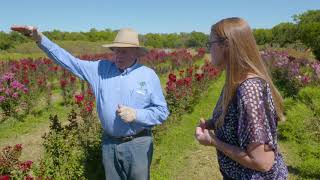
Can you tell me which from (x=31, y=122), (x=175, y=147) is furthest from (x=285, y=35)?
(x=175, y=147)

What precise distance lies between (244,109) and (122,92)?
1667 mm

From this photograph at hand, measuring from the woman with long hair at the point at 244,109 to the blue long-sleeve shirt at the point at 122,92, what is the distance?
129 cm

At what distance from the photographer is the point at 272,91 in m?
2.33

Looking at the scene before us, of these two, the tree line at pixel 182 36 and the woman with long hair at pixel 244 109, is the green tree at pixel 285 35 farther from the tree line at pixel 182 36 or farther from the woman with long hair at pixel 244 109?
the woman with long hair at pixel 244 109

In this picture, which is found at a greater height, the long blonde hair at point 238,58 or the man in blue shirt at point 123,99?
the long blonde hair at point 238,58

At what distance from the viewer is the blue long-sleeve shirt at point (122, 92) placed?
144 inches

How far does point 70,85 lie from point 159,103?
314 inches

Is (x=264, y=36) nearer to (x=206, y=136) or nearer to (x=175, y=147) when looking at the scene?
(x=175, y=147)

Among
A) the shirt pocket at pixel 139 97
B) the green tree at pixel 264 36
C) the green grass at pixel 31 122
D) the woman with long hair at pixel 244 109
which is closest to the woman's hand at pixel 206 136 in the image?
the woman with long hair at pixel 244 109

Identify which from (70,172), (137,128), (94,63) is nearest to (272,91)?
(137,128)

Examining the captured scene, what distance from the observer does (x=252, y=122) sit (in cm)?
216

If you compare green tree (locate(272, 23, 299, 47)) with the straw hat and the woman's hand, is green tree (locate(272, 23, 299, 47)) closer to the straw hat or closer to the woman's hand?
the straw hat

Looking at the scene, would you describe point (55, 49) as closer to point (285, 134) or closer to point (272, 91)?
point (272, 91)

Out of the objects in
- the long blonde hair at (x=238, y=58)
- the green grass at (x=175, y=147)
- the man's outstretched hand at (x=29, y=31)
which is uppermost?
the man's outstretched hand at (x=29, y=31)
